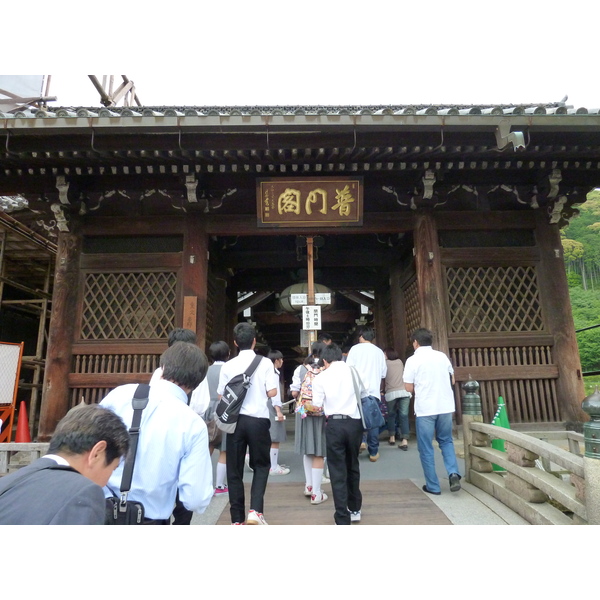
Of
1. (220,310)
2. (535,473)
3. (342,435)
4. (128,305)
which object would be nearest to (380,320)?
(220,310)

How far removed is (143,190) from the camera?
721cm

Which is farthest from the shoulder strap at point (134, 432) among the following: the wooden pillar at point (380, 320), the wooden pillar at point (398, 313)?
the wooden pillar at point (380, 320)

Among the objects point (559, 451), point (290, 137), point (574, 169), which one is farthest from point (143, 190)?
point (574, 169)

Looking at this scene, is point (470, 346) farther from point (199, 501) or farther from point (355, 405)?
point (199, 501)

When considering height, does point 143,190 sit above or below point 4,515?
above

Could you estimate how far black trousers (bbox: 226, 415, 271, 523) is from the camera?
11.5ft

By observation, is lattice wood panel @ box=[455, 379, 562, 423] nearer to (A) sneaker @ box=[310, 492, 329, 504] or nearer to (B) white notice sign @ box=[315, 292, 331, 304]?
(B) white notice sign @ box=[315, 292, 331, 304]

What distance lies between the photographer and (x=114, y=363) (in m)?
6.95

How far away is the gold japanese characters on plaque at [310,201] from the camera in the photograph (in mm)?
6867

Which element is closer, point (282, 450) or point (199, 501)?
point (199, 501)

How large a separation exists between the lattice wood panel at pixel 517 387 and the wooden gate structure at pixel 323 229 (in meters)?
0.03

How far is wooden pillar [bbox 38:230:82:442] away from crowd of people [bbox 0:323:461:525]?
11.7 ft

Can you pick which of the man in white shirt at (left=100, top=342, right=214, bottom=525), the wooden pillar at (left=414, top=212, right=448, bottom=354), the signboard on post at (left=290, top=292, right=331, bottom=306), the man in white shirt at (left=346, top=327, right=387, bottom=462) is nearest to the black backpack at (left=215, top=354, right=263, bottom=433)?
the man in white shirt at (left=100, top=342, right=214, bottom=525)

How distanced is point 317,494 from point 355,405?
4.17 ft
